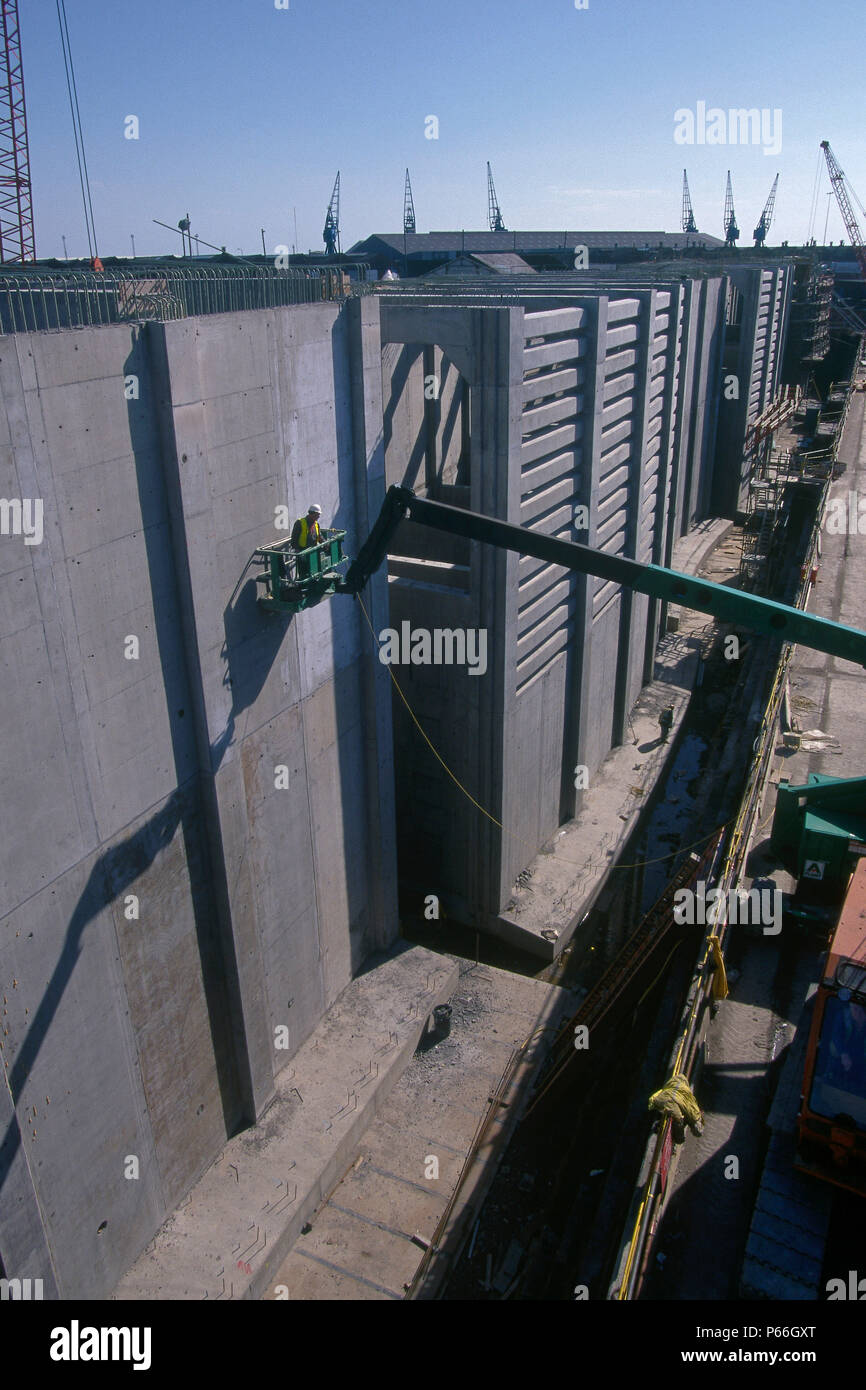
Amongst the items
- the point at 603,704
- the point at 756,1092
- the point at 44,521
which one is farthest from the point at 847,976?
the point at 603,704

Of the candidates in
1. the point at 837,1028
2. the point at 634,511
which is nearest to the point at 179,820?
the point at 837,1028

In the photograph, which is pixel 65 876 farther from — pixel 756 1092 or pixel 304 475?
pixel 756 1092

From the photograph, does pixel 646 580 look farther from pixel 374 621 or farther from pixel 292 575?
pixel 374 621

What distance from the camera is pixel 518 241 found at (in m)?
96.8

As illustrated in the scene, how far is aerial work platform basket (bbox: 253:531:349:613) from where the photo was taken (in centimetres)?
1208

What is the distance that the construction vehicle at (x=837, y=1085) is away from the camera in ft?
32.2

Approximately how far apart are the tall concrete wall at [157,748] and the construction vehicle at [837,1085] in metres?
7.35

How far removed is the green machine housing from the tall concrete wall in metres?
7.39

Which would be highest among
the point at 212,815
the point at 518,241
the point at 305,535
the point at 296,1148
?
the point at 518,241

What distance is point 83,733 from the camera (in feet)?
32.2

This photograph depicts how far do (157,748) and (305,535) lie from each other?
3412 mm

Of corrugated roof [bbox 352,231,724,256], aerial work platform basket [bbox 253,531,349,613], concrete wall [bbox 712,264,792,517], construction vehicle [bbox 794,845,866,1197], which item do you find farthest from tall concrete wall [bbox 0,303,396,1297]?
corrugated roof [bbox 352,231,724,256]

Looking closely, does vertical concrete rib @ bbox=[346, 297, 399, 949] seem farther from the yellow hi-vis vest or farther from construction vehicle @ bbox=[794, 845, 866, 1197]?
construction vehicle @ bbox=[794, 845, 866, 1197]

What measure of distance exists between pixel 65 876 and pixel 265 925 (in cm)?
423
